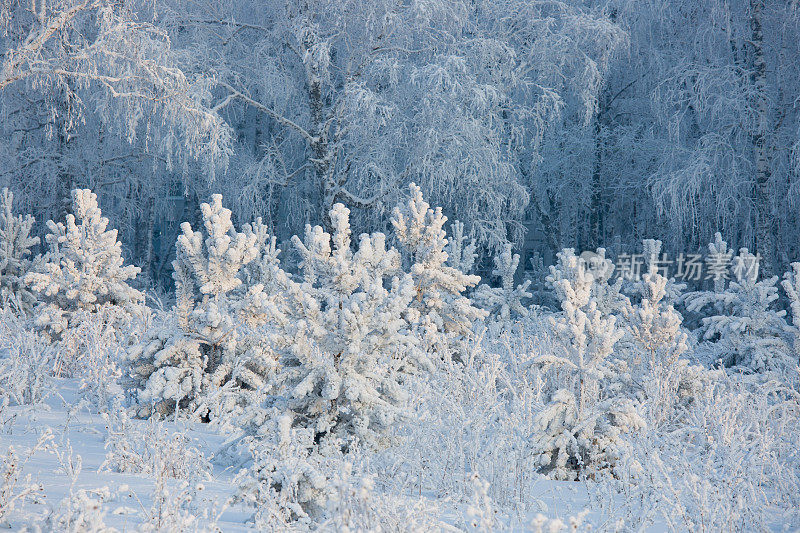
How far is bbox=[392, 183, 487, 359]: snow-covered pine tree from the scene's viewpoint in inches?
324

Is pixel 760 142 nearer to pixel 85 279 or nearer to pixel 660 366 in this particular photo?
pixel 660 366

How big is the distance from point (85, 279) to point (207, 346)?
10.6 ft

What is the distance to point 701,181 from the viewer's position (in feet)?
43.5

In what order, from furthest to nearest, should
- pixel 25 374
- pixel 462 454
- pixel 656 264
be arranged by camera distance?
pixel 656 264
pixel 25 374
pixel 462 454

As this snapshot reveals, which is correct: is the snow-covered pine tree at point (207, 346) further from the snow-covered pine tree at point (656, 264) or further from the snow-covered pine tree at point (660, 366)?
the snow-covered pine tree at point (656, 264)

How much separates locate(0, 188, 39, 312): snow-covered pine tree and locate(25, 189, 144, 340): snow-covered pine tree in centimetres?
150

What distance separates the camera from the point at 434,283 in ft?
27.5

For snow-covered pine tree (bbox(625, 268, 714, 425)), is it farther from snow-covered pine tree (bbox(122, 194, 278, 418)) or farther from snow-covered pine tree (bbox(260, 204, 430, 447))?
snow-covered pine tree (bbox(122, 194, 278, 418))

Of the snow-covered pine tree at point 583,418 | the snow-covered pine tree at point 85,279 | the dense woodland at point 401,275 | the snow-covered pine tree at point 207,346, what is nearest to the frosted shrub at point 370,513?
the dense woodland at point 401,275

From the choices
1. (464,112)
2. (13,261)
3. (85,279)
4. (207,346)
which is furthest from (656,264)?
(13,261)

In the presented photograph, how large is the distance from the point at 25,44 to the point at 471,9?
9.26 metres

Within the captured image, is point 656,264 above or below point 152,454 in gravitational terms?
above

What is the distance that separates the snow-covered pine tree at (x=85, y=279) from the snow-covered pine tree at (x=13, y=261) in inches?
58.9

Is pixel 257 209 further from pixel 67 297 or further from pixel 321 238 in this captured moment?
pixel 321 238
